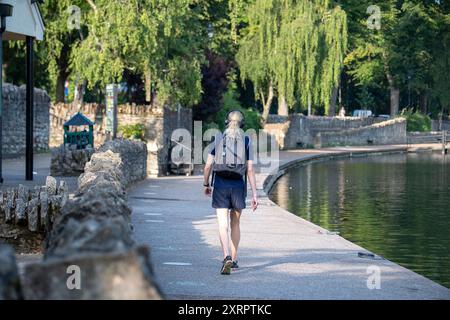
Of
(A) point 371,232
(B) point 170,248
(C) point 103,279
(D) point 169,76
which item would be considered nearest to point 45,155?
(D) point 169,76

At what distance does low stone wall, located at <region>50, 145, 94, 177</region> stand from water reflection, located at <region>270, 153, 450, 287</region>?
16.8ft

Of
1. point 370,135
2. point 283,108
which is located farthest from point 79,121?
point 370,135

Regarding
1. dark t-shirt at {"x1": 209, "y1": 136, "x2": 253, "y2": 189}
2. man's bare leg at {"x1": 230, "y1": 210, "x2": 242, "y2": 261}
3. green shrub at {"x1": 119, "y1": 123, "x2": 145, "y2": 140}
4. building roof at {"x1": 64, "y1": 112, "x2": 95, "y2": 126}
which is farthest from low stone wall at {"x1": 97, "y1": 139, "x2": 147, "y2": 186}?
dark t-shirt at {"x1": 209, "y1": 136, "x2": 253, "y2": 189}

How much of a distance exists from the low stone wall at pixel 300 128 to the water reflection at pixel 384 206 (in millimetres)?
14237

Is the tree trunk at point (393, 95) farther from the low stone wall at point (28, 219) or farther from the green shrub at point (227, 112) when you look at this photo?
the low stone wall at point (28, 219)

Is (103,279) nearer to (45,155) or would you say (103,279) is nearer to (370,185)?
(370,185)

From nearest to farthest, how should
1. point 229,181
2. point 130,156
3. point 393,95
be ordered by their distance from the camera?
point 229,181 < point 130,156 < point 393,95

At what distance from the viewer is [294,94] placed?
209 feet

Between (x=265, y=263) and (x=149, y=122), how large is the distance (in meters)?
26.6

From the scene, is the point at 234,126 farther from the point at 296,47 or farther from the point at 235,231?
the point at 296,47

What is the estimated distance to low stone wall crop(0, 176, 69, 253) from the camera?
13078 millimetres

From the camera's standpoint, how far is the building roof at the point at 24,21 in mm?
24470

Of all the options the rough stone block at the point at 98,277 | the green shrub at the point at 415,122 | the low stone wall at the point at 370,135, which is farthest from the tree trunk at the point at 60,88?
the rough stone block at the point at 98,277

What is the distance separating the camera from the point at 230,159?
1230 centimetres
